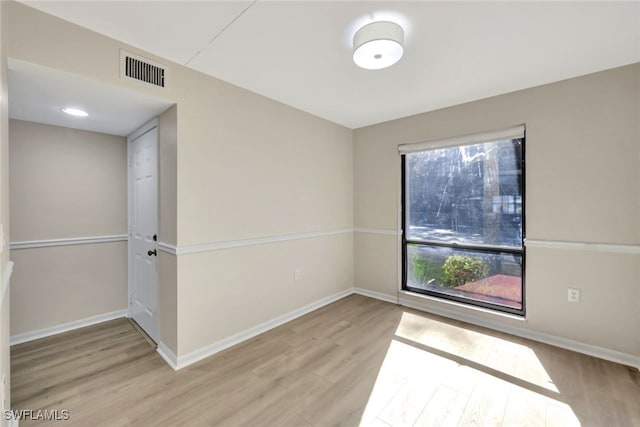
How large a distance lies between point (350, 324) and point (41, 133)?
3.72 metres

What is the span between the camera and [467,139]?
9.68ft

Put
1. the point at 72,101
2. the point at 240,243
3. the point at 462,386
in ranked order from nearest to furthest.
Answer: the point at 462,386
the point at 72,101
the point at 240,243

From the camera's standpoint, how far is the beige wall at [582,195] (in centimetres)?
221

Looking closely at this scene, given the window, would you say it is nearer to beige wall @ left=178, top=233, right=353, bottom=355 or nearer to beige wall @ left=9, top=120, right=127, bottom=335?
beige wall @ left=178, top=233, right=353, bottom=355

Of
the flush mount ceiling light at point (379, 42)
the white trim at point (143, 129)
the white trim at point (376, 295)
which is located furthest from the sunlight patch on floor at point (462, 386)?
the white trim at point (143, 129)

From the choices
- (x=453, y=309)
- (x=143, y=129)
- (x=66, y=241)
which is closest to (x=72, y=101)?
(x=143, y=129)

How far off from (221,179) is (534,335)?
3365mm

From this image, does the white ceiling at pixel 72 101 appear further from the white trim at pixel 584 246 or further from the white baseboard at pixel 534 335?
the white trim at pixel 584 246

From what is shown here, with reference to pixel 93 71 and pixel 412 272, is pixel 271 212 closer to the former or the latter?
pixel 93 71

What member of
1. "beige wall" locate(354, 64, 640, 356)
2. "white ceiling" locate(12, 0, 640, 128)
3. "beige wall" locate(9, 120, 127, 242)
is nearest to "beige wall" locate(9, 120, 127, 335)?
"beige wall" locate(9, 120, 127, 242)

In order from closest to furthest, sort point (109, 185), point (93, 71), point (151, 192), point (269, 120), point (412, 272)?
point (93, 71) < point (151, 192) < point (269, 120) < point (109, 185) < point (412, 272)

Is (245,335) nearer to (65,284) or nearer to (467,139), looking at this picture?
(65,284)

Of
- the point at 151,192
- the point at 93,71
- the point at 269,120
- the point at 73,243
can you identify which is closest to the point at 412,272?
the point at 269,120

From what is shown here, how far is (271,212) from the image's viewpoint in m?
2.89
